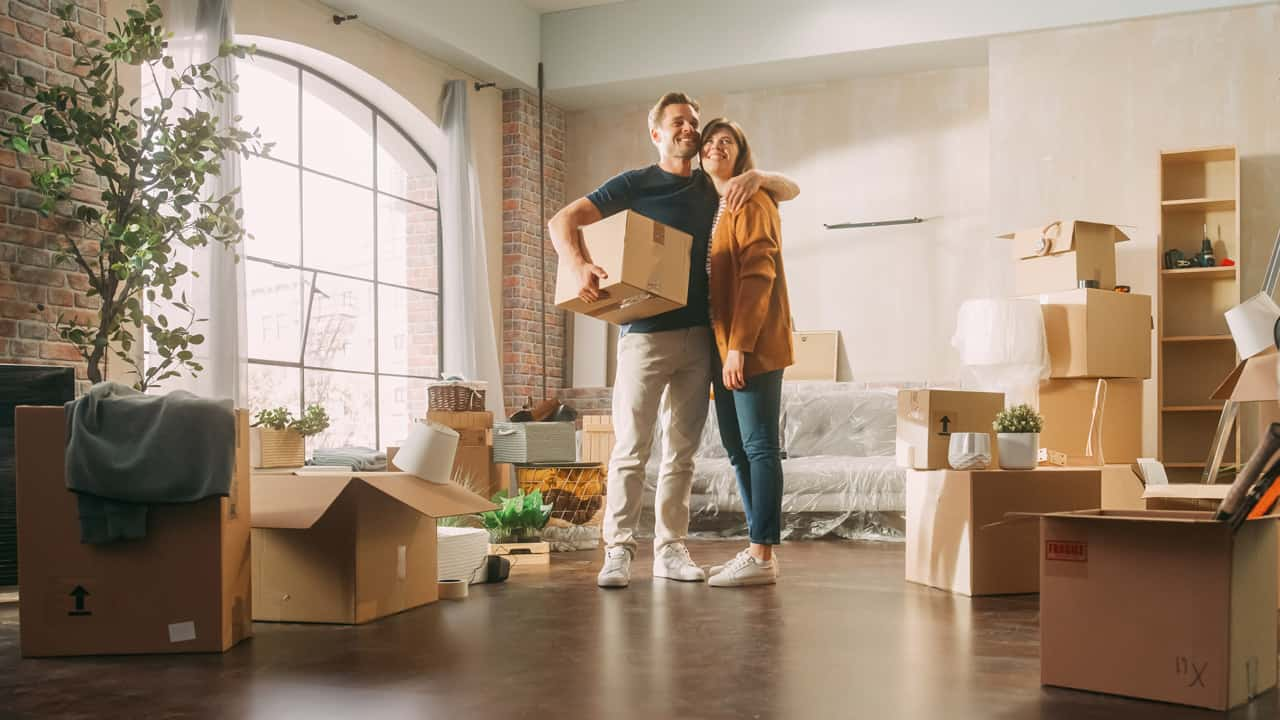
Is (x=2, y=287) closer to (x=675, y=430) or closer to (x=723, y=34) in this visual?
(x=675, y=430)

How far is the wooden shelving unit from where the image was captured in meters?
5.77

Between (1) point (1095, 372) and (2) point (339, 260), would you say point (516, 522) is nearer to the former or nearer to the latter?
(1) point (1095, 372)

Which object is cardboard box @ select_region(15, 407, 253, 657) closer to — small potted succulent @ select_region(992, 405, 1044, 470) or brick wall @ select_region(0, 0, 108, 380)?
brick wall @ select_region(0, 0, 108, 380)

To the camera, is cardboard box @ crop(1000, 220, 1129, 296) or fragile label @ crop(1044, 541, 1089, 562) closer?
fragile label @ crop(1044, 541, 1089, 562)

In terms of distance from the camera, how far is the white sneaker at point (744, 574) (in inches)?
128

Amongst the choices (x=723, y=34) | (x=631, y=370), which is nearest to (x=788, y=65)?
(x=723, y=34)

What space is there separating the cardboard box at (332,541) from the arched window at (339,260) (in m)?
2.99

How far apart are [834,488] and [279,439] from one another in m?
2.48

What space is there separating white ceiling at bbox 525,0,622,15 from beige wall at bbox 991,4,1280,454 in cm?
249

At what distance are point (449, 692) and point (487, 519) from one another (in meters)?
2.19

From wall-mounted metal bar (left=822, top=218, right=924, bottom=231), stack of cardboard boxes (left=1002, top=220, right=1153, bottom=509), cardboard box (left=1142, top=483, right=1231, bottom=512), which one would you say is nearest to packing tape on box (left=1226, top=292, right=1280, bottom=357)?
cardboard box (left=1142, top=483, right=1231, bottom=512)

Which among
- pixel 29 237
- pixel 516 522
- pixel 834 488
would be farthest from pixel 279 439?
pixel 834 488

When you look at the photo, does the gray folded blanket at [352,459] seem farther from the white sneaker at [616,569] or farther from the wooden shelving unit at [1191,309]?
the wooden shelving unit at [1191,309]

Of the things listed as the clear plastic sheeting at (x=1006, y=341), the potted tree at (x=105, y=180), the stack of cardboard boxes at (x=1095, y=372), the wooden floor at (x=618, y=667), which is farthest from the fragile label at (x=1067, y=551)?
the potted tree at (x=105, y=180)
